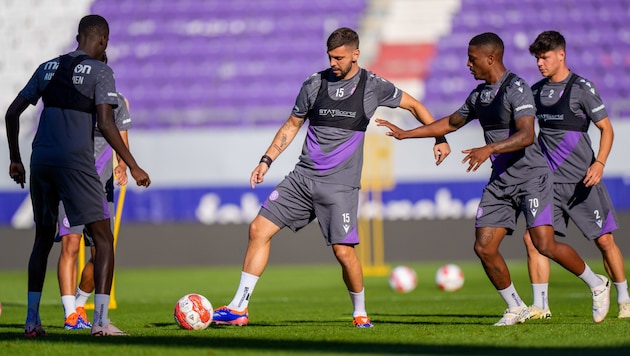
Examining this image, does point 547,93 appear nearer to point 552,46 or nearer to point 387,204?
point 552,46

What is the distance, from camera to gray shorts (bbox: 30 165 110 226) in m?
6.84

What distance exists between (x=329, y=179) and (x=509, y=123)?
1413 mm

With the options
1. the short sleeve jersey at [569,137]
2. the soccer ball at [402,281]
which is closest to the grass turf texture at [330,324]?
the soccer ball at [402,281]

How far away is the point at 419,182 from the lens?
19844mm

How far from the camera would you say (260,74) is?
75.6 feet

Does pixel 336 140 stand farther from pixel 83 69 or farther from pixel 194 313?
pixel 83 69

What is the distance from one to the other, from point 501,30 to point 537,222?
16045 millimetres

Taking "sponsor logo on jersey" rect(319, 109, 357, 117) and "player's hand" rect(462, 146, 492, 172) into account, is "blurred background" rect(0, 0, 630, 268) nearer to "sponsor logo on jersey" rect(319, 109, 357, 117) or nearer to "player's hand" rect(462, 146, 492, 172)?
"sponsor logo on jersey" rect(319, 109, 357, 117)

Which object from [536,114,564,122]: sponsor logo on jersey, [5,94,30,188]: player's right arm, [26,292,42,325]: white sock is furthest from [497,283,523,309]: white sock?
[5,94,30,188]: player's right arm

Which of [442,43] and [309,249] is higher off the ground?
[442,43]

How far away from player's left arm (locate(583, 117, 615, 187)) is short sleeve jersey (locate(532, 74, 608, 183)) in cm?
10

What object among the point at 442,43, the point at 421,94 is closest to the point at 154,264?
the point at 421,94

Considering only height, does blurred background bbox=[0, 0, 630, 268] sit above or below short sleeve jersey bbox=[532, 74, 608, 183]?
above

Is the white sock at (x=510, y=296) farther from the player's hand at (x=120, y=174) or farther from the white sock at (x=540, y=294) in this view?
the player's hand at (x=120, y=174)
